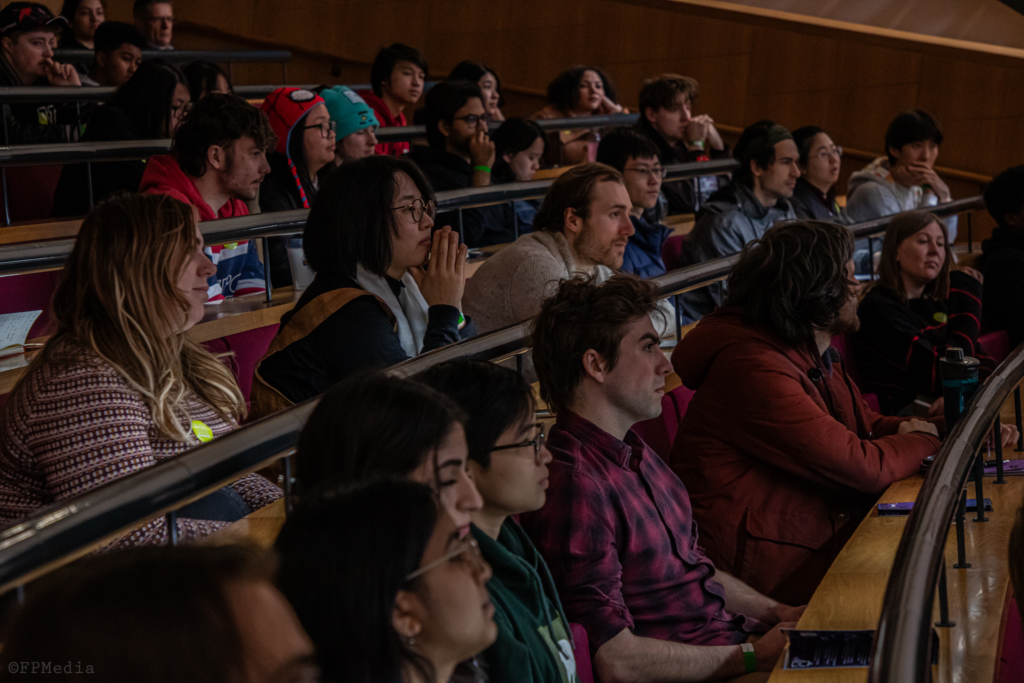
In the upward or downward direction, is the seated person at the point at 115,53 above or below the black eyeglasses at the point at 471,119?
above

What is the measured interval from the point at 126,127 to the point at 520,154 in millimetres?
1731

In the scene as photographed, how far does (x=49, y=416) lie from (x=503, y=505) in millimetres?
749

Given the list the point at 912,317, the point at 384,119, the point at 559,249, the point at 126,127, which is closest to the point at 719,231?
the point at 912,317

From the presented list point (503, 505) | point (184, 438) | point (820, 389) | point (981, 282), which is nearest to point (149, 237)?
point (184, 438)

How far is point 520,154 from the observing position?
4.94m

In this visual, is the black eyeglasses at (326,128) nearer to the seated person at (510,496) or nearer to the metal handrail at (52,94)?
the metal handrail at (52,94)

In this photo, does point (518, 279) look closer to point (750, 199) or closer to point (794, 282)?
point (794, 282)

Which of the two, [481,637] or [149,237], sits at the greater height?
[149,237]

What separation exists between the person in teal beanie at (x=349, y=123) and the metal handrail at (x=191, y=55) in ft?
7.18

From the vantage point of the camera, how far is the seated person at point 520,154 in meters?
4.91

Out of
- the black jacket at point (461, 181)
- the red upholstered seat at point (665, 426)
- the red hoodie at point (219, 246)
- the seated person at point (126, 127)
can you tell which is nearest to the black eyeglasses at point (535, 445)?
the red upholstered seat at point (665, 426)

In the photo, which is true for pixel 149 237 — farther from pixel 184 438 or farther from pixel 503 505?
pixel 503 505

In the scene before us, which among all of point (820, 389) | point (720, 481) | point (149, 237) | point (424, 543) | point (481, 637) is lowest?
→ point (720, 481)

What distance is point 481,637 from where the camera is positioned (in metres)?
1.02
